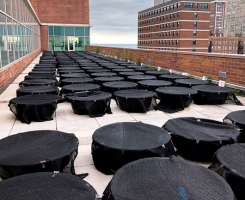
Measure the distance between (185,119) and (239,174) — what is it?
204cm

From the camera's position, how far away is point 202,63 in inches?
432

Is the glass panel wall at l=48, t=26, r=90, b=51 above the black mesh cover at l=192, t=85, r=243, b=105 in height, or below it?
above

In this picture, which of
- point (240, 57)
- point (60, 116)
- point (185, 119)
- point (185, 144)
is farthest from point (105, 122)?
point (240, 57)

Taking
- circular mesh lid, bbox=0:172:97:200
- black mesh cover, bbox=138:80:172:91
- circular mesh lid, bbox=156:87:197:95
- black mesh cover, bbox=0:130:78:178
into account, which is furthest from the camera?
black mesh cover, bbox=138:80:172:91

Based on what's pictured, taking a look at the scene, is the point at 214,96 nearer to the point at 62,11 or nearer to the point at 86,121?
the point at 86,121

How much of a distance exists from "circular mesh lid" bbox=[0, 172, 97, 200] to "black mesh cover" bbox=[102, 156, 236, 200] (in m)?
0.26

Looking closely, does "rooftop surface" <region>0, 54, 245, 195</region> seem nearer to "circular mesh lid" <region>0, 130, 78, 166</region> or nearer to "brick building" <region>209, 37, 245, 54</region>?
"circular mesh lid" <region>0, 130, 78, 166</region>

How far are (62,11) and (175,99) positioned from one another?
4224cm

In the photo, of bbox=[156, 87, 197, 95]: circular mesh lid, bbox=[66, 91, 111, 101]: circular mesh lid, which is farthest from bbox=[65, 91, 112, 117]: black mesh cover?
bbox=[156, 87, 197, 95]: circular mesh lid

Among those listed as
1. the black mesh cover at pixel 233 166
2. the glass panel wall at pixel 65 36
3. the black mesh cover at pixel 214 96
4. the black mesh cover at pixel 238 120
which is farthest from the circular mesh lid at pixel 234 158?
the glass panel wall at pixel 65 36

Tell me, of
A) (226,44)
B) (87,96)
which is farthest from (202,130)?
(226,44)

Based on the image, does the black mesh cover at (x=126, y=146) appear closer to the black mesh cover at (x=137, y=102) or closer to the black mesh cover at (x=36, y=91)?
the black mesh cover at (x=137, y=102)

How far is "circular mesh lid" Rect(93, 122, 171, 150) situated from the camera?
11.6ft

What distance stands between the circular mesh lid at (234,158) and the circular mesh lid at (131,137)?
811 mm
